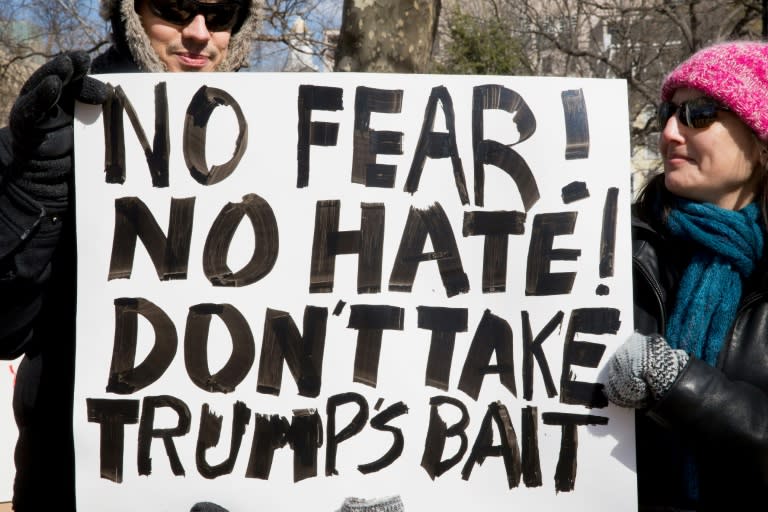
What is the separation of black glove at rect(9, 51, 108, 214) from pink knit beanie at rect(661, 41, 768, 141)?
1.24 meters

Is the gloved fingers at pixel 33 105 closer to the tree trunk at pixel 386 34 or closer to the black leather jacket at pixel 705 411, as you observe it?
the black leather jacket at pixel 705 411

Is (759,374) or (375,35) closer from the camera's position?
(759,374)

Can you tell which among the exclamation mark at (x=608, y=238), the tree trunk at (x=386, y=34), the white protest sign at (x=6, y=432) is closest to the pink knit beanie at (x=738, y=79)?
the exclamation mark at (x=608, y=238)

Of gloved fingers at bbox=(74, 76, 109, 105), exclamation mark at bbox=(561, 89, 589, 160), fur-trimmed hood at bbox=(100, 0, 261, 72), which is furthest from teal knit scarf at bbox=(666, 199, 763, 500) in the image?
gloved fingers at bbox=(74, 76, 109, 105)

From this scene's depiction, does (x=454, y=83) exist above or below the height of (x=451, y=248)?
above

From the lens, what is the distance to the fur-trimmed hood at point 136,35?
1919 mm

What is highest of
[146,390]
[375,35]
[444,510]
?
[375,35]

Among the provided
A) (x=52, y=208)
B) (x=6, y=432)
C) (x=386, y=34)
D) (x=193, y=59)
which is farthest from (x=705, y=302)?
(x=6, y=432)

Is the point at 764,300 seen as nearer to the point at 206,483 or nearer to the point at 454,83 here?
the point at 454,83

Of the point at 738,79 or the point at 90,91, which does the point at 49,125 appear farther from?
the point at 738,79

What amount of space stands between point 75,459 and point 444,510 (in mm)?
736

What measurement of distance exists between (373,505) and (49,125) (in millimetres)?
972

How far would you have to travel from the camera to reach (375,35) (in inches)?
154

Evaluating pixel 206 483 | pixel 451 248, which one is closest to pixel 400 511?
pixel 206 483
